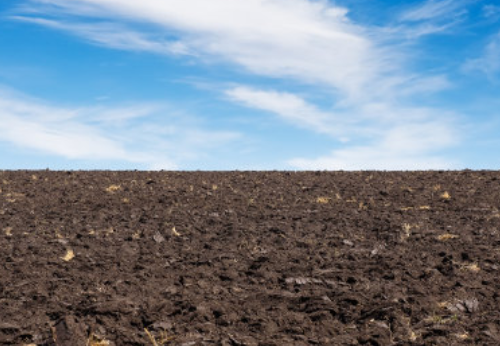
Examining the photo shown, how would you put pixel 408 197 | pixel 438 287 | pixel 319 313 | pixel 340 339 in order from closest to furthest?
pixel 340 339 → pixel 319 313 → pixel 438 287 → pixel 408 197

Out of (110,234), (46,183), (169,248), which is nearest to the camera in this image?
(169,248)

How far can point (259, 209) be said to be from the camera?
17.5 m

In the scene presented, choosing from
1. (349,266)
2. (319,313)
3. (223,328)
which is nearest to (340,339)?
(319,313)

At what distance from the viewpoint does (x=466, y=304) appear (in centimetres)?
932

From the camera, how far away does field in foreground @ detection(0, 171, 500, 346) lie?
8258 mm

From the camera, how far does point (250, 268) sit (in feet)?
36.8

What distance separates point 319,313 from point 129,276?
12.6 ft

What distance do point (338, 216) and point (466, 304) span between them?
23.4ft

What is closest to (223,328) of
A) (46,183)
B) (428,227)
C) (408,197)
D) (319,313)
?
(319,313)

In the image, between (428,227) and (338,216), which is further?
(338,216)

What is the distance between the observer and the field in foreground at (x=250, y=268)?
27.1 feet

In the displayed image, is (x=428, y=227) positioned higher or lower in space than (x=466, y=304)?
higher

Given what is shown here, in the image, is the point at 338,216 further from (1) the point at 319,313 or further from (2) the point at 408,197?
(1) the point at 319,313

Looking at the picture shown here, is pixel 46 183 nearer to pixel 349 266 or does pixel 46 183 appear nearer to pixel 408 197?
pixel 408 197
